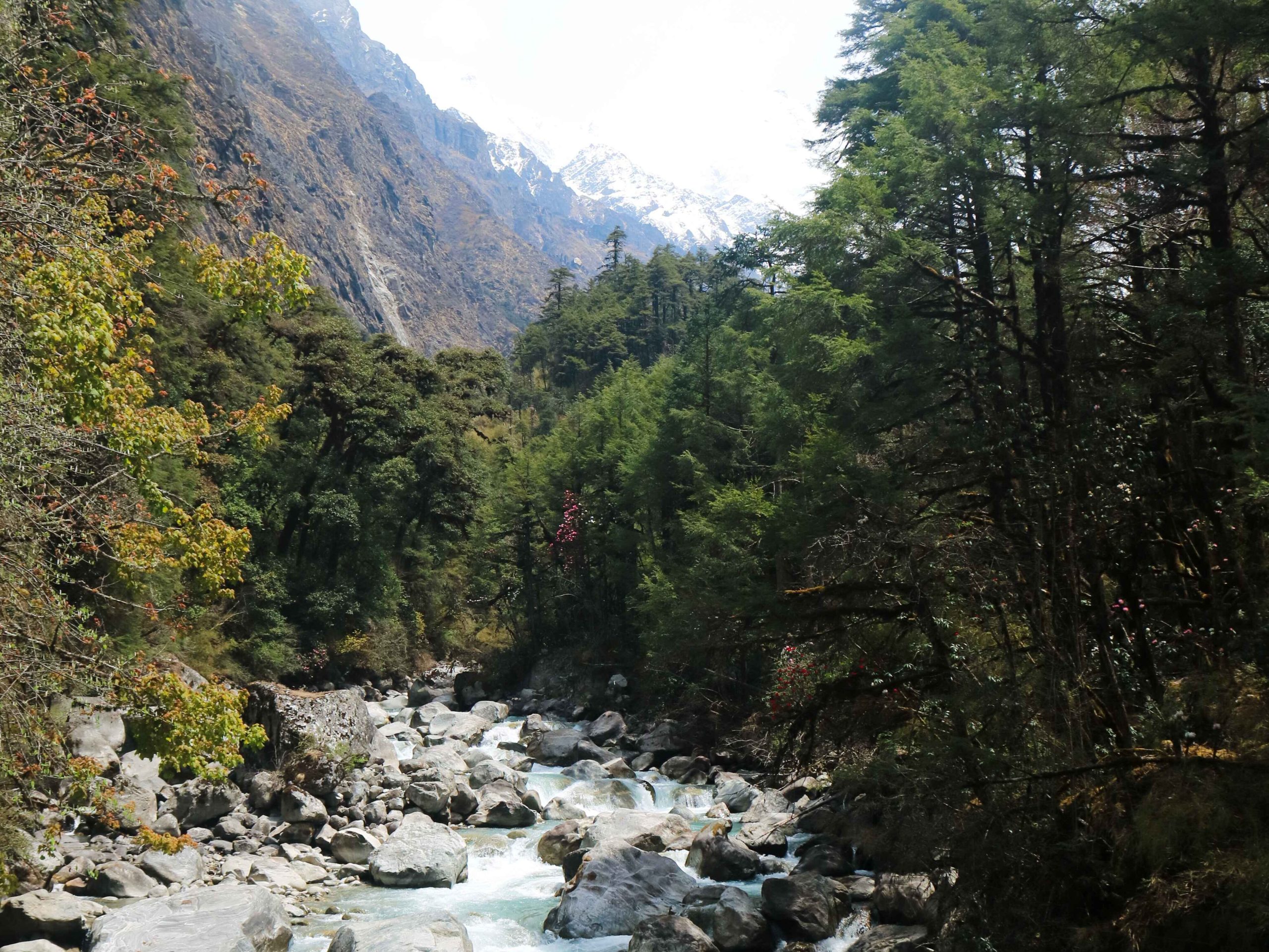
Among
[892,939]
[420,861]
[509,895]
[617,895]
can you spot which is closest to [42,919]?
[420,861]

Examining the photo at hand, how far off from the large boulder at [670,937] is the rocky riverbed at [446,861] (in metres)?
0.03

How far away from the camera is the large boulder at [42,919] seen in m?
8.91

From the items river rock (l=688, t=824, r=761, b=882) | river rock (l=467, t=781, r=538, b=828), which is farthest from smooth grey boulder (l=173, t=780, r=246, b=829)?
river rock (l=688, t=824, r=761, b=882)

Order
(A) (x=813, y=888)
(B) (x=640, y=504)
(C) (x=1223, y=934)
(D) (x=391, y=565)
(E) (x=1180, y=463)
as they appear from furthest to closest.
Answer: (D) (x=391, y=565) < (B) (x=640, y=504) < (A) (x=813, y=888) < (E) (x=1180, y=463) < (C) (x=1223, y=934)

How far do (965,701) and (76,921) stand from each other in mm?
9072

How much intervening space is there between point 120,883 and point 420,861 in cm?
370

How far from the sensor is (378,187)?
17888 centimetres

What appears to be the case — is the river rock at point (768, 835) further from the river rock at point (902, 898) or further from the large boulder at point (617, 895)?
the river rock at point (902, 898)

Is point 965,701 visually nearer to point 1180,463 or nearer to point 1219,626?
point 1219,626

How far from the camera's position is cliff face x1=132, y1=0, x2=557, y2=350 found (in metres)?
106

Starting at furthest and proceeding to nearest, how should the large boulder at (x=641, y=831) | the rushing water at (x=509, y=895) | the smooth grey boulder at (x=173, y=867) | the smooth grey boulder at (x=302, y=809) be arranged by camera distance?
the smooth grey boulder at (x=302, y=809) < the large boulder at (x=641, y=831) < the smooth grey boulder at (x=173, y=867) < the rushing water at (x=509, y=895)

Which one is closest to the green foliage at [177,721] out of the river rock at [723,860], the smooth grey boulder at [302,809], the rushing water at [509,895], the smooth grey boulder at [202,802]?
the rushing water at [509,895]

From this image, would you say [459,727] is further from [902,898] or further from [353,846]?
[902,898]

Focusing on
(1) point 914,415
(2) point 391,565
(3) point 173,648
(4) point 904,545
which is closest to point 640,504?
(2) point 391,565
